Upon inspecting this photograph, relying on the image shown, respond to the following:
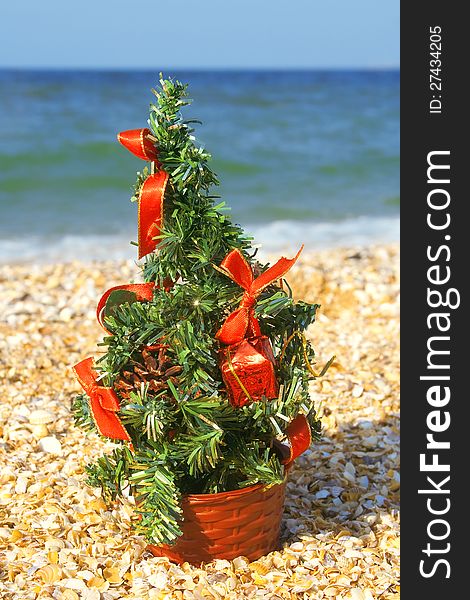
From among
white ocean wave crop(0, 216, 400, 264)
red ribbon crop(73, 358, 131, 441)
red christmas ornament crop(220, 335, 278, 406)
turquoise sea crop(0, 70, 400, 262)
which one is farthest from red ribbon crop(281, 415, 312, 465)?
white ocean wave crop(0, 216, 400, 264)

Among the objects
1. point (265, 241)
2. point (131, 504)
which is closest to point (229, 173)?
point (265, 241)

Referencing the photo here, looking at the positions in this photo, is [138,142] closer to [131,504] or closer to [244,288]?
[244,288]

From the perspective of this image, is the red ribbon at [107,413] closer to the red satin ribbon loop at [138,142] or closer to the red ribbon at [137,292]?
the red ribbon at [137,292]

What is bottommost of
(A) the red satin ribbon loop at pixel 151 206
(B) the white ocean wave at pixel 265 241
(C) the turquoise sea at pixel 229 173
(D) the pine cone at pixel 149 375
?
(D) the pine cone at pixel 149 375

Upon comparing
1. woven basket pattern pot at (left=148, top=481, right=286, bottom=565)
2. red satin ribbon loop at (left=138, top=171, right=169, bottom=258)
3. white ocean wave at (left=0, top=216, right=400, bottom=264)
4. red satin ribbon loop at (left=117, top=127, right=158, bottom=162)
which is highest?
white ocean wave at (left=0, top=216, right=400, bottom=264)

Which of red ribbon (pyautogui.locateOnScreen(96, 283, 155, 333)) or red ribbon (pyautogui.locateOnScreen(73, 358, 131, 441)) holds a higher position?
red ribbon (pyautogui.locateOnScreen(96, 283, 155, 333))

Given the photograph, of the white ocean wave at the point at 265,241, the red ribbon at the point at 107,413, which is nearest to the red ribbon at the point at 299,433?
the red ribbon at the point at 107,413

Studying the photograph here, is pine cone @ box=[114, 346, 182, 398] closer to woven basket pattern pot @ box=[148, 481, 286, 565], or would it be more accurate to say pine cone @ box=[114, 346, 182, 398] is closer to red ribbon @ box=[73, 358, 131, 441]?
red ribbon @ box=[73, 358, 131, 441]
